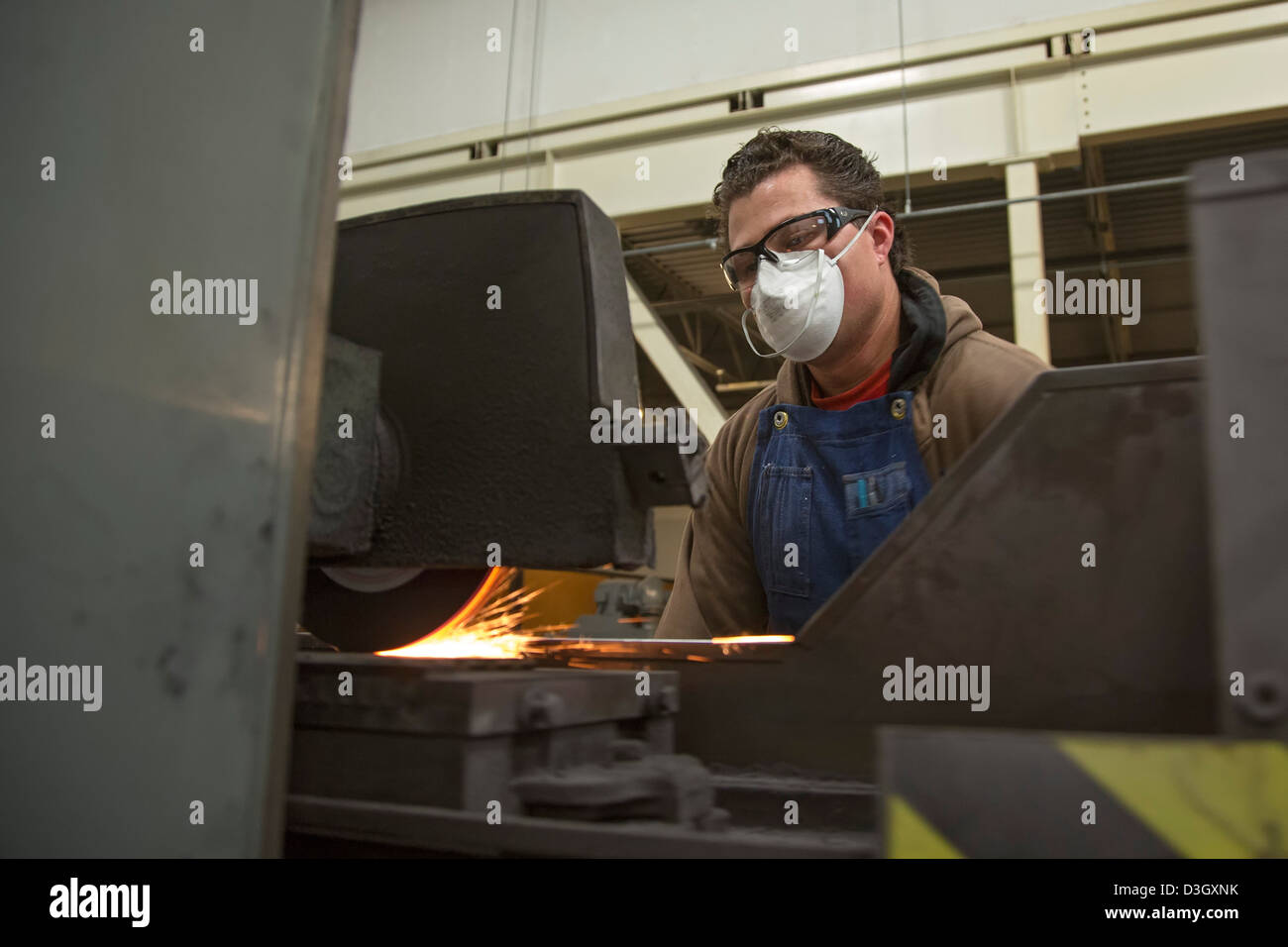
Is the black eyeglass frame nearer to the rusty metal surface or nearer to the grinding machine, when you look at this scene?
the grinding machine

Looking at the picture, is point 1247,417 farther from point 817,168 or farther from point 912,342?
point 817,168

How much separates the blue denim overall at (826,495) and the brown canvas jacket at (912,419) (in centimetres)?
5

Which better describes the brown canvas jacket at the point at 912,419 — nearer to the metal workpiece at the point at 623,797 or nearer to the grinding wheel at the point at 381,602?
the grinding wheel at the point at 381,602

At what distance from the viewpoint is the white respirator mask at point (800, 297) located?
175 cm

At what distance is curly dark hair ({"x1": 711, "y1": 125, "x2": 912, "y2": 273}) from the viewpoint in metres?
1.89

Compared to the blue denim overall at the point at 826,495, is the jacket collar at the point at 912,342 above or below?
above

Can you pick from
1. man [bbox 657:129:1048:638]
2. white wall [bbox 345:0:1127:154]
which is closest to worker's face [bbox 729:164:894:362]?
man [bbox 657:129:1048:638]

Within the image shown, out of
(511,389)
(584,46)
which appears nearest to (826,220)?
(511,389)

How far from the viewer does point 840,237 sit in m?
1.80

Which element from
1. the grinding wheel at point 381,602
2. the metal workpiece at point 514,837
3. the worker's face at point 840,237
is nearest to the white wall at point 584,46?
the worker's face at point 840,237

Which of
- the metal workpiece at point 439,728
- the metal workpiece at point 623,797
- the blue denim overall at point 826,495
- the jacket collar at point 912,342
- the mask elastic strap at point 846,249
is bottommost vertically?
the metal workpiece at point 623,797

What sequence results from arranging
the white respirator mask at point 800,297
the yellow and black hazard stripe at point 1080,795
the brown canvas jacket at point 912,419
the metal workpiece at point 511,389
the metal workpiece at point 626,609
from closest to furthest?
1. the yellow and black hazard stripe at point 1080,795
2. the metal workpiece at point 511,389
3. the brown canvas jacket at point 912,419
4. the white respirator mask at point 800,297
5. the metal workpiece at point 626,609
